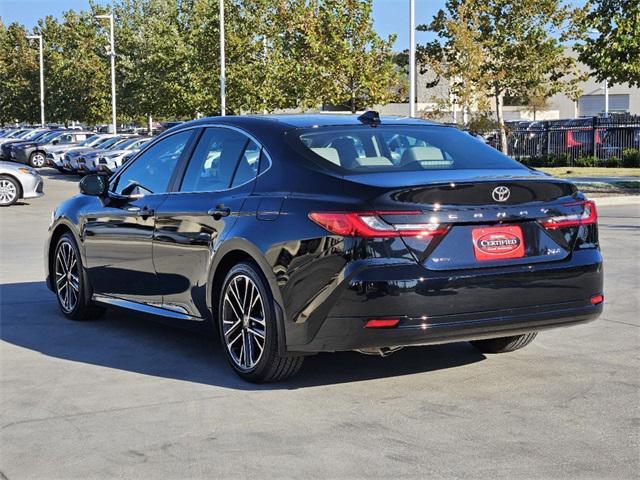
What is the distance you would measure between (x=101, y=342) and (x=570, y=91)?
37669 mm

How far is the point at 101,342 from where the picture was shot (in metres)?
7.84

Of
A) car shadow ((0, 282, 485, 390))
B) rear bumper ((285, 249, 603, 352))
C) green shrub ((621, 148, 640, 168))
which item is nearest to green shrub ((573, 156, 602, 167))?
green shrub ((621, 148, 640, 168))

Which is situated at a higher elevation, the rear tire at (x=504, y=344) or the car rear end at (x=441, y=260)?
the car rear end at (x=441, y=260)

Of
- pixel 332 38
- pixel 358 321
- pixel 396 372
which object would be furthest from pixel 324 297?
pixel 332 38

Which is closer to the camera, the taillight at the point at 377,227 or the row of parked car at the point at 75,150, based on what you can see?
the taillight at the point at 377,227

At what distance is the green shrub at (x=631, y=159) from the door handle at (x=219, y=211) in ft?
105

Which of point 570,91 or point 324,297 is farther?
point 570,91

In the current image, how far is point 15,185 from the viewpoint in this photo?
80.9ft

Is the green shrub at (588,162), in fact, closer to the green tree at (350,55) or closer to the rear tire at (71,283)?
the green tree at (350,55)

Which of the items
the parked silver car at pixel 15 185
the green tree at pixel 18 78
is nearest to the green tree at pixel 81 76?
the green tree at pixel 18 78

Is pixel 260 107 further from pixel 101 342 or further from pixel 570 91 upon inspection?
pixel 101 342

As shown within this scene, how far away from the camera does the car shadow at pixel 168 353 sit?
6605 mm

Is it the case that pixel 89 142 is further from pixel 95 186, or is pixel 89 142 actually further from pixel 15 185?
pixel 95 186

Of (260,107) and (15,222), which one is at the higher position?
(260,107)
